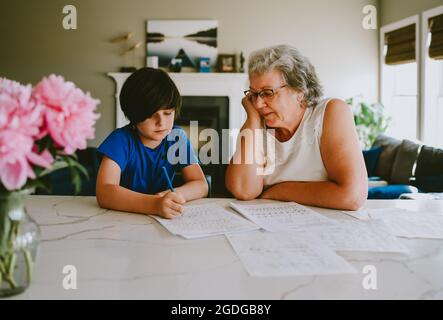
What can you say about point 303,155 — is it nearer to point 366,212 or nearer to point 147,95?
point 366,212

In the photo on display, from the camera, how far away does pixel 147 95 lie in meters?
1.45

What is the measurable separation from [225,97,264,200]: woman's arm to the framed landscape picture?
3.61m

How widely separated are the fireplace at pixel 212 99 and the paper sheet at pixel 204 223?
373cm

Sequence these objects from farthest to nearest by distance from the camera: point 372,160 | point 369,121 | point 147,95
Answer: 1. point 369,121
2. point 372,160
3. point 147,95

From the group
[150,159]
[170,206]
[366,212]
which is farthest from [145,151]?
[366,212]

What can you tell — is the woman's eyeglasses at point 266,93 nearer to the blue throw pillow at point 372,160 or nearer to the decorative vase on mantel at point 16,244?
the decorative vase on mantel at point 16,244

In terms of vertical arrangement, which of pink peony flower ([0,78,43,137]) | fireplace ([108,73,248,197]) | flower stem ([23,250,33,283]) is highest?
fireplace ([108,73,248,197])

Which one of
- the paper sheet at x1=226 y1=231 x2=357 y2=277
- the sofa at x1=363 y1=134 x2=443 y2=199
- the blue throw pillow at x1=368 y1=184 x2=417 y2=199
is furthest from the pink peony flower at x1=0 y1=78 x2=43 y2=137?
the blue throw pillow at x1=368 y1=184 x2=417 y2=199

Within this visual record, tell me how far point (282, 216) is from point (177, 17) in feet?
14.3

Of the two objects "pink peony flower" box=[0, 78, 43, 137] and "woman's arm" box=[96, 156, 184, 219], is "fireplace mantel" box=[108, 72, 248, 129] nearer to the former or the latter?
"woman's arm" box=[96, 156, 184, 219]

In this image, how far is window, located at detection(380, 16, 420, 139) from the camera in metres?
4.32

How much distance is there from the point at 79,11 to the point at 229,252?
16.3 ft

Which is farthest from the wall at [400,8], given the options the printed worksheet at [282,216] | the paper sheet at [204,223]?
the paper sheet at [204,223]
